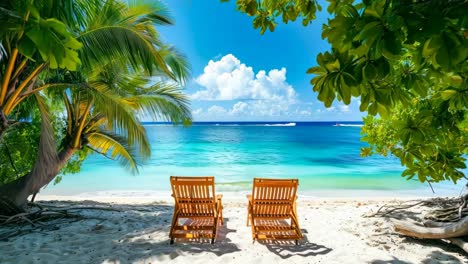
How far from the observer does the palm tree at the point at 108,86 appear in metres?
3.90

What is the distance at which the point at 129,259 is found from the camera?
316 cm

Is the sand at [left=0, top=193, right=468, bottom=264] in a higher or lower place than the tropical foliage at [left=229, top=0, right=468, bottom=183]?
lower

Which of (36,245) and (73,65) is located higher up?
(73,65)

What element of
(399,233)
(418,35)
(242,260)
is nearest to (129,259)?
(242,260)

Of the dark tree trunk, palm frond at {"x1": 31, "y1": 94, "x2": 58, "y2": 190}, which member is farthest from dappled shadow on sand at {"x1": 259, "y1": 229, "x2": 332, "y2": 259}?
the dark tree trunk

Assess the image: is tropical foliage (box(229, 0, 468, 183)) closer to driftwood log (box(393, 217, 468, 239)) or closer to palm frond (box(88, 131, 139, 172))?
driftwood log (box(393, 217, 468, 239))

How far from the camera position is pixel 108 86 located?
4.95m

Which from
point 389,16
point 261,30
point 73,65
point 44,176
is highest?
point 261,30

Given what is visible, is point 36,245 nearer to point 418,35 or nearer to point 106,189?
point 418,35

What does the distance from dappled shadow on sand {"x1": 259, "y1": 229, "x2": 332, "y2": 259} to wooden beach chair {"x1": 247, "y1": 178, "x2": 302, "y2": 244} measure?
0.50 feet

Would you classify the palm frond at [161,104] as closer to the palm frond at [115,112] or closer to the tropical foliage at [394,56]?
the palm frond at [115,112]

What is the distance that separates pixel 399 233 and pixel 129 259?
3.65 metres

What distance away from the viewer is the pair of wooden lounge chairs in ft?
12.7

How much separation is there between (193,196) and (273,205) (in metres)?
1.19
